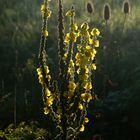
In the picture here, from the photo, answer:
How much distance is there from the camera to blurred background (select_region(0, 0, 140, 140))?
6.79 m

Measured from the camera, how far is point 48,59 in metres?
8.95

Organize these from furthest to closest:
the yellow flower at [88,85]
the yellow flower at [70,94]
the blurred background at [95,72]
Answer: the blurred background at [95,72] < the yellow flower at [70,94] < the yellow flower at [88,85]

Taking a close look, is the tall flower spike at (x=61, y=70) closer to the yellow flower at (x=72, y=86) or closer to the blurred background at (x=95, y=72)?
the yellow flower at (x=72, y=86)

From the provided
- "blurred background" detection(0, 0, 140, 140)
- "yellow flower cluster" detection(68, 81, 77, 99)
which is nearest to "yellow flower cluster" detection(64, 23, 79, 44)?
"yellow flower cluster" detection(68, 81, 77, 99)

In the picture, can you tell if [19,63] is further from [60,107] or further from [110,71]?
[60,107]

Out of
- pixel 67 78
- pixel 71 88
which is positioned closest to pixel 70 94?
pixel 71 88

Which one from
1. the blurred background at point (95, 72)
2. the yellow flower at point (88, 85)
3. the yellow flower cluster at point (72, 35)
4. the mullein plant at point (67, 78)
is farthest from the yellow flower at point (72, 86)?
the blurred background at point (95, 72)

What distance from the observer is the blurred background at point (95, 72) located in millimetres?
6785

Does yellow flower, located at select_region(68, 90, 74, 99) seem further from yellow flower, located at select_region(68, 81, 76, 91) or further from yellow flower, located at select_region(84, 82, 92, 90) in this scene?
yellow flower, located at select_region(84, 82, 92, 90)

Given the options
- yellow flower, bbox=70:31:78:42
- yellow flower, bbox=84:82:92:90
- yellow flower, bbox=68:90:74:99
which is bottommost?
yellow flower, bbox=68:90:74:99

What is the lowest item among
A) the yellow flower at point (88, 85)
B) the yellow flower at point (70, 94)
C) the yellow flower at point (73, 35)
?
the yellow flower at point (70, 94)

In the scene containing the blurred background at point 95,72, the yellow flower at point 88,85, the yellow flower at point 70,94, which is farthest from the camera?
the blurred background at point 95,72

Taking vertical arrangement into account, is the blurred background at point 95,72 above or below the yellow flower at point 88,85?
above

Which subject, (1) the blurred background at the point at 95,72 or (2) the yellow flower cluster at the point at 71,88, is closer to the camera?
(2) the yellow flower cluster at the point at 71,88
